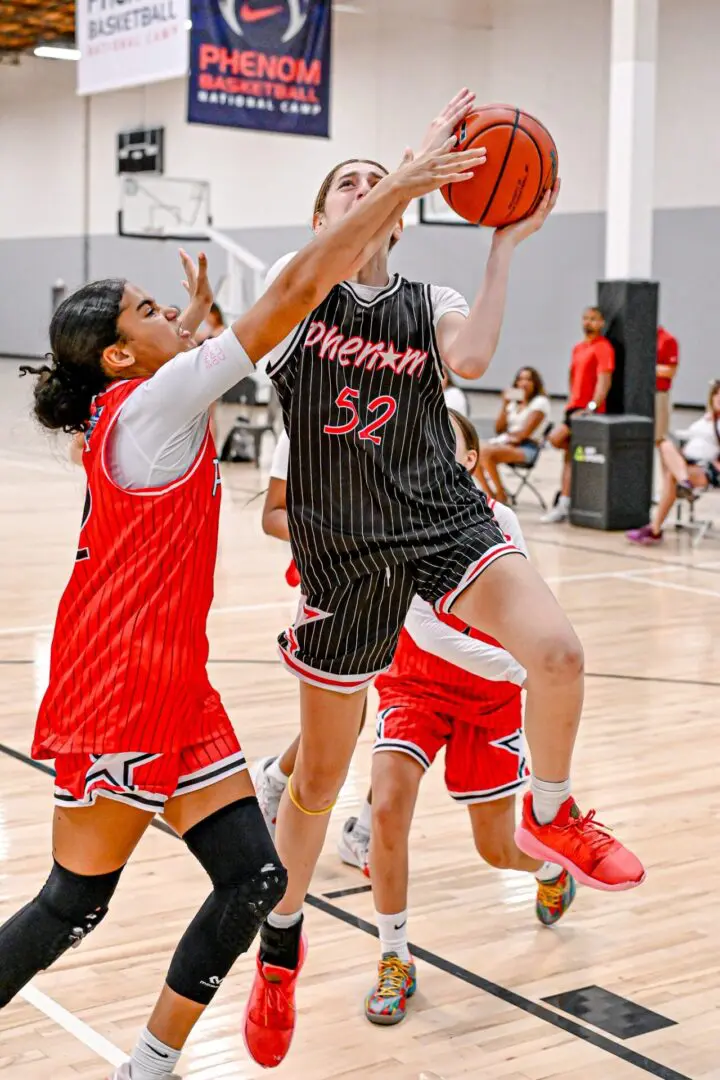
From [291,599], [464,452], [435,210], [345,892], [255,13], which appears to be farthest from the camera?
[435,210]

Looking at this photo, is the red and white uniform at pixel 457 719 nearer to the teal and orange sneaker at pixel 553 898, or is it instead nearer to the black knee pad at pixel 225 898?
the teal and orange sneaker at pixel 553 898

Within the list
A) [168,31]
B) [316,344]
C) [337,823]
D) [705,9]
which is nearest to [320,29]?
[168,31]

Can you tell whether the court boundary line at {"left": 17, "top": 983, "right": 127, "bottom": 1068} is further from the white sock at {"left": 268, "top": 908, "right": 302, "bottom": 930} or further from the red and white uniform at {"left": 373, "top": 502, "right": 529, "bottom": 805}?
the red and white uniform at {"left": 373, "top": 502, "right": 529, "bottom": 805}

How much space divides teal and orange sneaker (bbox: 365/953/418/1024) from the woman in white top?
7.78 m

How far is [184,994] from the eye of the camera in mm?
2504

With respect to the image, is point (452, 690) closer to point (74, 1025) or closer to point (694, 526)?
point (74, 1025)

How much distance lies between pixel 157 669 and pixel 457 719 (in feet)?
3.92

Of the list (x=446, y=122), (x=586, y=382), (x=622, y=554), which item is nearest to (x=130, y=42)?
(x=586, y=382)

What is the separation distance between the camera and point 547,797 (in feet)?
9.50

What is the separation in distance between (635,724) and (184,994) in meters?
3.43

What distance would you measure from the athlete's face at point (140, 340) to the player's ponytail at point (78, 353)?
14 mm

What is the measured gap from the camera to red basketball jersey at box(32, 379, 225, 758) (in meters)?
2.47

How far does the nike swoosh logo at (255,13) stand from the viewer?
40.4ft

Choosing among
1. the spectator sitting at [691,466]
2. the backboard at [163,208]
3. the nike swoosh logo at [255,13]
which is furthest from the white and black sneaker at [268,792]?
the backboard at [163,208]
